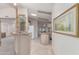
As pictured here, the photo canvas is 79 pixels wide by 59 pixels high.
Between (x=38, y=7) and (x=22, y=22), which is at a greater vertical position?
(x=38, y=7)

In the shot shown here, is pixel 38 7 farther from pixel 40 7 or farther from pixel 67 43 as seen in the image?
pixel 67 43

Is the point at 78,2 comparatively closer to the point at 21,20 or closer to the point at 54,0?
the point at 54,0

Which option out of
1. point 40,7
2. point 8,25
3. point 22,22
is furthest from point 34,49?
point 8,25

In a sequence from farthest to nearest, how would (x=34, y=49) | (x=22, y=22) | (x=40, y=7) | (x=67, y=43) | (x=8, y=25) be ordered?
1. (x=8, y=25)
2. (x=22, y=22)
3. (x=34, y=49)
4. (x=40, y=7)
5. (x=67, y=43)

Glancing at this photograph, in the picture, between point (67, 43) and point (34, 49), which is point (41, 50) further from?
point (67, 43)

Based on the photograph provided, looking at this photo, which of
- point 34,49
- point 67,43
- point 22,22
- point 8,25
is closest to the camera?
point 67,43

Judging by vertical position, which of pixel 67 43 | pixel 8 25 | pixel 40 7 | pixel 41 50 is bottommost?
pixel 41 50

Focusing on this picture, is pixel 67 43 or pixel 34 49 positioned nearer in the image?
pixel 67 43

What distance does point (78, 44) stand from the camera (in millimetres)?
1330

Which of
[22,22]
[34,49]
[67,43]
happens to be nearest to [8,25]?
[22,22]

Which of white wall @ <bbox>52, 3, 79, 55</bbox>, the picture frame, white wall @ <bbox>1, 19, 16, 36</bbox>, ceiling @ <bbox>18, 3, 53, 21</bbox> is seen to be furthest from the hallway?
white wall @ <bbox>1, 19, 16, 36</bbox>

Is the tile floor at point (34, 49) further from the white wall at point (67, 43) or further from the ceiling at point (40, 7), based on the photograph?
the ceiling at point (40, 7)

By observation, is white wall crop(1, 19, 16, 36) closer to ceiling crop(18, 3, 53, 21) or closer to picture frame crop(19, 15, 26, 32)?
picture frame crop(19, 15, 26, 32)
